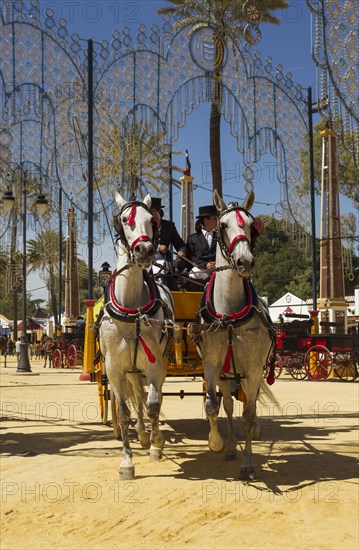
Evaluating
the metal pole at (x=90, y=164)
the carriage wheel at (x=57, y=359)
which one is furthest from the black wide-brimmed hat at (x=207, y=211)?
the carriage wheel at (x=57, y=359)

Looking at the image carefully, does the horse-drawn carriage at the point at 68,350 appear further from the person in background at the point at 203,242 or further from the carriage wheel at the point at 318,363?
the person in background at the point at 203,242

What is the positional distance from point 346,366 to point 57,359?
15.1 meters

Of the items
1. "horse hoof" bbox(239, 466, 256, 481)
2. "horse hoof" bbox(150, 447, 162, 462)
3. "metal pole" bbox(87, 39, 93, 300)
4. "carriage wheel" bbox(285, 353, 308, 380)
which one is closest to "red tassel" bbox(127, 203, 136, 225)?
"horse hoof" bbox(239, 466, 256, 481)

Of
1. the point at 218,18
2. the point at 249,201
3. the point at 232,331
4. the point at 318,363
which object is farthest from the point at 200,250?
the point at 318,363

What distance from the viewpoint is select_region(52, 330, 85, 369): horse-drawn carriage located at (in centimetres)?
2806

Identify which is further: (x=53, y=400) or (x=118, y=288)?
(x=53, y=400)

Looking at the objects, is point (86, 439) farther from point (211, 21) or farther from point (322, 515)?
point (211, 21)

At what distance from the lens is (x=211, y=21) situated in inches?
723

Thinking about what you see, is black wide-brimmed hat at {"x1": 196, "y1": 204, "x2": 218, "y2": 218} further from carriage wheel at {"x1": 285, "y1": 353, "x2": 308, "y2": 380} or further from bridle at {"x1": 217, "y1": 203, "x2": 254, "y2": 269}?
carriage wheel at {"x1": 285, "y1": 353, "x2": 308, "y2": 380}

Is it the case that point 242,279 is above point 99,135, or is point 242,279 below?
below

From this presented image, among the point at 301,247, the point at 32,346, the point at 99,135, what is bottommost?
the point at 32,346

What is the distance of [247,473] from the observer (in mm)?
6777

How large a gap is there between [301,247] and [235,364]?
654 inches

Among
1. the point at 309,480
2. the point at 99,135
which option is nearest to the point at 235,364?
the point at 309,480
